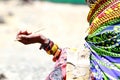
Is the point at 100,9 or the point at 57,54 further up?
the point at 100,9

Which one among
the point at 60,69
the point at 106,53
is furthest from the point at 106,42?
the point at 60,69

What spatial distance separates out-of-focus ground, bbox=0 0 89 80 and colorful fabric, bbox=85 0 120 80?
2.55 m

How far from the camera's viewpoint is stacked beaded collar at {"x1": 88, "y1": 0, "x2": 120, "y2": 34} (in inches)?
140

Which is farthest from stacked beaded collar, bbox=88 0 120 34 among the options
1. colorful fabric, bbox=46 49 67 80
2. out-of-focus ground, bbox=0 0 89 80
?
out-of-focus ground, bbox=0 0 89 80

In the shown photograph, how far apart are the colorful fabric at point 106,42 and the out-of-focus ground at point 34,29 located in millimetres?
2551

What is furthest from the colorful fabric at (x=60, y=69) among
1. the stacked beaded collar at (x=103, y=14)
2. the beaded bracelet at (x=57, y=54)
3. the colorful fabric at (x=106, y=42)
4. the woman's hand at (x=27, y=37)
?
the stacked beaded collar at (x=103, y=14)

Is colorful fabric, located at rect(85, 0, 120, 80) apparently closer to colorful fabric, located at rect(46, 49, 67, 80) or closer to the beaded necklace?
the beaded necklace

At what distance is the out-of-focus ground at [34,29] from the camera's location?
7.82m

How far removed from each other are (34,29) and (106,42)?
613cm

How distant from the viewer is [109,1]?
3.65m

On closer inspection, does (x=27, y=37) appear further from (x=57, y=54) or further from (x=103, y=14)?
(x=103, y=14)

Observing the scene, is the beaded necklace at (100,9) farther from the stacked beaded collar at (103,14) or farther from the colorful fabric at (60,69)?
the colorful fabric at (60,69)

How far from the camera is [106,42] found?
360 cm

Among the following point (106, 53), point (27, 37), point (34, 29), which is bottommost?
point (34, 29)
